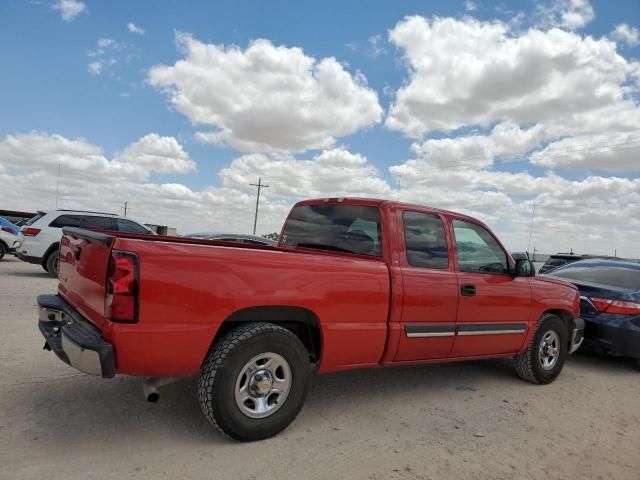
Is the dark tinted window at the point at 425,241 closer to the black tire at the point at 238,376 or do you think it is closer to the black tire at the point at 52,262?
the black tire at the point at 238,376

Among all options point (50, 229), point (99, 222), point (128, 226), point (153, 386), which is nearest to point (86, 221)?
point (99, 222)

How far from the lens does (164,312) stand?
300 cm

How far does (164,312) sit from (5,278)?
10.0 m

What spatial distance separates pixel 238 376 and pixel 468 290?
7.84ft

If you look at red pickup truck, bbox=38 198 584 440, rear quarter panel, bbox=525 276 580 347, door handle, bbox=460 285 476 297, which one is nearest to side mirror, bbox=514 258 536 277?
red pickup truck, bbox=38 198 584 440

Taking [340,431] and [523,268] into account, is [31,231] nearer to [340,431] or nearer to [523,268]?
[340,431]

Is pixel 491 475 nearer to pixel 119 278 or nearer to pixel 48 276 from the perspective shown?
pixel 119 278

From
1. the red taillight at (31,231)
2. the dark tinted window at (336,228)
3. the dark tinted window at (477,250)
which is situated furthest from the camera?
the red taillight at (31,231)

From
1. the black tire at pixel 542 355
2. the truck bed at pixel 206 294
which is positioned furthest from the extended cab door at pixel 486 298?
the truck bed at pixel 206 294

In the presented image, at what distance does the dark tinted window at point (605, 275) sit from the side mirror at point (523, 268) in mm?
2734

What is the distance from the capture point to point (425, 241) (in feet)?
14.6

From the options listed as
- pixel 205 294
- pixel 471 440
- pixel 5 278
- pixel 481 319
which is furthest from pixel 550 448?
→ pixel 5 278

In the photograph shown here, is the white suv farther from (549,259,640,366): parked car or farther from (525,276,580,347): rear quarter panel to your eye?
(549,259,640,366): parked car

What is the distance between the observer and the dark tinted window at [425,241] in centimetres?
431
